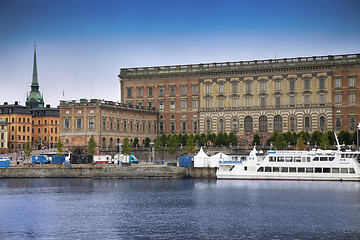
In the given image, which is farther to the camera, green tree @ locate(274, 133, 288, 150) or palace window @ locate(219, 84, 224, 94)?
palace window @ locate(219, 84, 224, 94)

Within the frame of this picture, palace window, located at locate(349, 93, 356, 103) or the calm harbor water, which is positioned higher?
palace window, located at locate(349, 93, 356, 103)

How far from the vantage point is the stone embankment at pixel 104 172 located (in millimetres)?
107812

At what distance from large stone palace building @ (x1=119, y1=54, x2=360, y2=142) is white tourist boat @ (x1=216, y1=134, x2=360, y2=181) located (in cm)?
3533

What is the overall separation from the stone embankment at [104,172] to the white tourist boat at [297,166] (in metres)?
4.54

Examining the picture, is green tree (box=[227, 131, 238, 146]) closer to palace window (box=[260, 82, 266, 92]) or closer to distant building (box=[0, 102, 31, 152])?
palace window (box=[260, 82, 266, 92])

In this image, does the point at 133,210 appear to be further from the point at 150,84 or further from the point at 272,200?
the point at 150,84

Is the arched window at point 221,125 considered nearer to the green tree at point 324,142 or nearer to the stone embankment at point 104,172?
the green tree at point 324,142

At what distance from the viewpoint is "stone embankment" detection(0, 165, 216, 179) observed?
4245 inches

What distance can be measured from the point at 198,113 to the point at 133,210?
81.4 meters

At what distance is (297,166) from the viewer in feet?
346

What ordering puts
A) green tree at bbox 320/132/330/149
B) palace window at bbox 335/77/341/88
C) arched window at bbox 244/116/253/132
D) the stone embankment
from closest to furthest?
the stone embankment, green tree at bbox 320/132/330/149, palace window at bbox 335/77/341/88, arched window at bbox 244/116/253/132

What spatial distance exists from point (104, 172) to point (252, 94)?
4913 cm

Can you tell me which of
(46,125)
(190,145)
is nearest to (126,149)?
(190,145)

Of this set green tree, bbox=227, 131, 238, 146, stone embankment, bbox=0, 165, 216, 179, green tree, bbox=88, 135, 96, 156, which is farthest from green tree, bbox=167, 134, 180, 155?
stone embankment, bbox=0, 165, 216, 179
